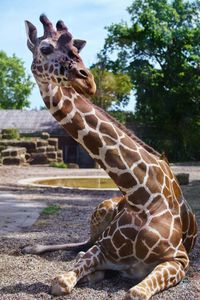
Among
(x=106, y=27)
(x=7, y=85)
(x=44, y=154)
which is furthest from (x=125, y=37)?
(x=7, y=85)

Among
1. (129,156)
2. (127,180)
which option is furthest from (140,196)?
(129,156)

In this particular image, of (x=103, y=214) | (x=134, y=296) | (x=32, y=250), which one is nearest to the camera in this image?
(x=134, y=296)

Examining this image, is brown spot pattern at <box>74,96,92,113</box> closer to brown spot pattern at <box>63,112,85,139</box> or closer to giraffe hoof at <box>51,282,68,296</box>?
brown spot pattern at <box>63,112,85,139</box>

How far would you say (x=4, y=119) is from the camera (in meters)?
33.9

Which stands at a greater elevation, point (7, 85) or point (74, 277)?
point (7, 85)

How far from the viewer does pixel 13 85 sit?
5188cm

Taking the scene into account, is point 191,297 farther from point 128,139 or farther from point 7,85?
point 7,85

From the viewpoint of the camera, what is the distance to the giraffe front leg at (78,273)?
12.7 feet

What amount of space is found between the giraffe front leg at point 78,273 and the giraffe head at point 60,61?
1.36m

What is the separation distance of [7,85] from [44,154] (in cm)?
2835

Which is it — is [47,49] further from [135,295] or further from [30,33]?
[135,295]

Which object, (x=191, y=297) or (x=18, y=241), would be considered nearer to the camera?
(x=191, y=297)

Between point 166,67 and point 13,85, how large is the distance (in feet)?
75.9

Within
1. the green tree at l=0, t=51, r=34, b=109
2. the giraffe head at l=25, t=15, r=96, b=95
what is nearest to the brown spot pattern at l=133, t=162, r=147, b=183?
the giraffe head at l=25, t=15, r=96, b=95
